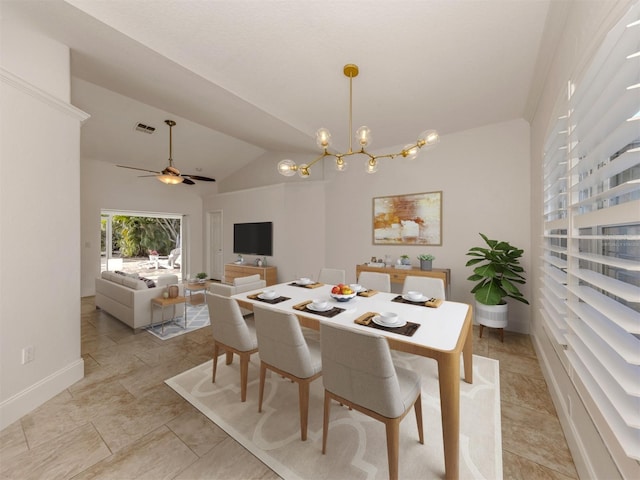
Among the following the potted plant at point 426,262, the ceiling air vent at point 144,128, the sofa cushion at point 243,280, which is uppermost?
the ceiling air vent at point 144,128

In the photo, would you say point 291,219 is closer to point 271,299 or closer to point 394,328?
point 271,299

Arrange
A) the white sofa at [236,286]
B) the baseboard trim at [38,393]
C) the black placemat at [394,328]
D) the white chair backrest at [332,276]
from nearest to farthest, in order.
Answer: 1. the black placemat at [394,328]
2. the baseboard trim at [38,393]
3. the white sofa at [236,286]
4. the white chair backrest at [332,276]

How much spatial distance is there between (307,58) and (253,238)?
4660mm

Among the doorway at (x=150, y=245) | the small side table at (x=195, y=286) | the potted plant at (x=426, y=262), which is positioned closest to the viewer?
the potted plant at (x=426, y=262)

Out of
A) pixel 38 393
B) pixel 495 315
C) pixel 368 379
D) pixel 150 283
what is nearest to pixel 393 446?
pixel 368 379

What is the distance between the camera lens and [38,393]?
2.07 metres

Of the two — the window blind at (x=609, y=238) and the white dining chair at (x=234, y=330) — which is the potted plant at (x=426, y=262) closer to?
the window blind at (x=609, y=238)

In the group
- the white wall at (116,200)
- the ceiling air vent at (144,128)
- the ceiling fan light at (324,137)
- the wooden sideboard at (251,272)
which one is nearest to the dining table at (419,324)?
the ceiling fan light at (324,137)

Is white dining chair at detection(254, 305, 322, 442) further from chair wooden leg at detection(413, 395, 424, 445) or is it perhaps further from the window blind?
the window blind

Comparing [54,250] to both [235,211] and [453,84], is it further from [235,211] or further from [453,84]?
[235,211]

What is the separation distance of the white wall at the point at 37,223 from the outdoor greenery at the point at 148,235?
6248mm

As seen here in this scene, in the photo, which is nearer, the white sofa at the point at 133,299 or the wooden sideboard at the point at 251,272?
the white sofa at the point at 133,299

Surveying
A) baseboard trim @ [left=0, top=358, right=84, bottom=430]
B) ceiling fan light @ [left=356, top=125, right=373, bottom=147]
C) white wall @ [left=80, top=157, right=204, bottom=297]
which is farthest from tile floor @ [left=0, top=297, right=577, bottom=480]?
white wall @ [left=80, top=157, right=204, bottom=297]

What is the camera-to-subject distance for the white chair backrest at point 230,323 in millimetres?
2082
